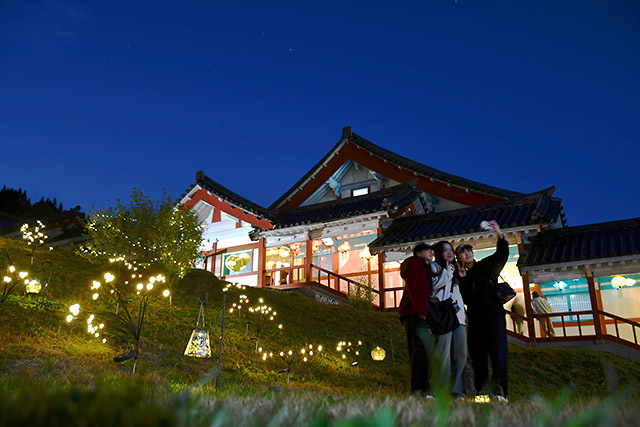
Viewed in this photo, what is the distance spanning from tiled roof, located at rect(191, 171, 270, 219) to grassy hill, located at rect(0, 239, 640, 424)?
8.91 metres

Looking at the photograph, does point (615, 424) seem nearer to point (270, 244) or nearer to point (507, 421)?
point (507, 421)

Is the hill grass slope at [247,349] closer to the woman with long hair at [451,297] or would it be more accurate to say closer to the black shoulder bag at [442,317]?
the woman with long hair at [451,297]

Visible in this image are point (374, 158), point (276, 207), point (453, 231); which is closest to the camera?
point (453, 231)

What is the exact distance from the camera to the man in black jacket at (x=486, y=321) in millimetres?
5362

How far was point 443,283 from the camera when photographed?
5750 millimetres

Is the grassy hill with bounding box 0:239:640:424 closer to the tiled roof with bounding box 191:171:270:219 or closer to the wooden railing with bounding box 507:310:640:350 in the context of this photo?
the wooden railing with bounding box 507:310:640:350

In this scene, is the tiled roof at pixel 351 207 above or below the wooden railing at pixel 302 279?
above

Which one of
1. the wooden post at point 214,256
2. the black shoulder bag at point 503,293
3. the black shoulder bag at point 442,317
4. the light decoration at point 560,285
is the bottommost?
the black shoulder bag at point 442,317

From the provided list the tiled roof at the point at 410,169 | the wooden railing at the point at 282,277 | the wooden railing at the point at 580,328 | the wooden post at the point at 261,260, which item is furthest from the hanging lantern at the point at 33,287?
the tiled roof at the point at 410,169

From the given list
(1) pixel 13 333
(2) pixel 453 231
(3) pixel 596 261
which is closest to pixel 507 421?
(1) pixel 13 333

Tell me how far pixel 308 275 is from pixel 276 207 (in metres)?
7.03

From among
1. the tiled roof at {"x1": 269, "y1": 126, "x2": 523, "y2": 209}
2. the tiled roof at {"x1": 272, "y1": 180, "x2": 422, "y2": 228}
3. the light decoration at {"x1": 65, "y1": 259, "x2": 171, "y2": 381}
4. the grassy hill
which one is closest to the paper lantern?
the grassy hill

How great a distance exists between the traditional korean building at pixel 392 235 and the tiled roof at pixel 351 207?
0.06 m

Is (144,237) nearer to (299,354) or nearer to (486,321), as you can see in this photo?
(299,354)
